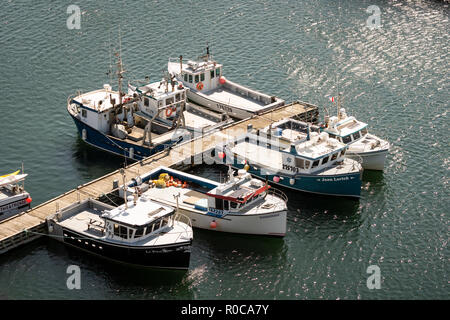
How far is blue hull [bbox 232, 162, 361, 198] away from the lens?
76688 millimetres

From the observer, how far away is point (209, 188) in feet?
250

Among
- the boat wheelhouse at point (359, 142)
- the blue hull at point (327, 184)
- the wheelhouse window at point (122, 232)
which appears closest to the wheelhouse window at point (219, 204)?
the blue hull at point (327, 184)

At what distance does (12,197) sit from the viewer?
7188cm

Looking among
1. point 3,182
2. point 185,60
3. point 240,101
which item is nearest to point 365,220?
point 240,101

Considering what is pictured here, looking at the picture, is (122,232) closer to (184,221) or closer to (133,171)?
(184,221)

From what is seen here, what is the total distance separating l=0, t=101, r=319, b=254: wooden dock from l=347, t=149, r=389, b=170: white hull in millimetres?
10957

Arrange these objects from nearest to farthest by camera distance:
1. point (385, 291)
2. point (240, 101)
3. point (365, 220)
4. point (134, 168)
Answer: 1. point (385, 291)
2. point (365, 220)
3. point (134, 168)
4. point (240, 101)

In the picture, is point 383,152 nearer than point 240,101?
Yes

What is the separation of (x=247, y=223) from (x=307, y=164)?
1093 cm

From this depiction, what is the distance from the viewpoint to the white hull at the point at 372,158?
8106cm

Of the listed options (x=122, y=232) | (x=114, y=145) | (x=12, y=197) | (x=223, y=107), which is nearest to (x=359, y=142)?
(x=223, y=107)

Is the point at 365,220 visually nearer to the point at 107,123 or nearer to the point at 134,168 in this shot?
the point at 134,168

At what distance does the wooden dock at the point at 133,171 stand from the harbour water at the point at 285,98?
→ 1.68m

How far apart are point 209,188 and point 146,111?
1754cm
